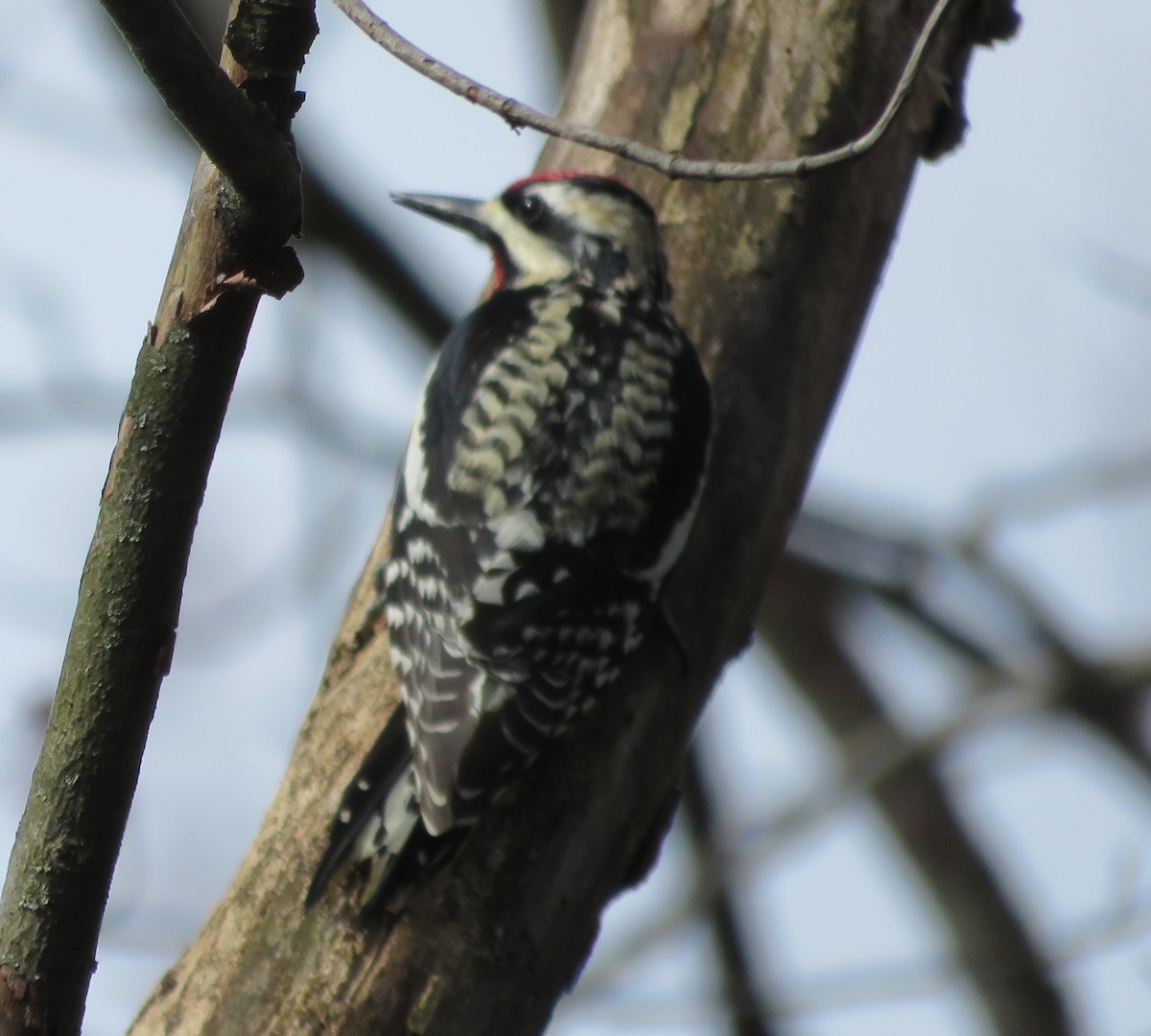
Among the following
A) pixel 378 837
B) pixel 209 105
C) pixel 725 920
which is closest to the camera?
pixel 209 105

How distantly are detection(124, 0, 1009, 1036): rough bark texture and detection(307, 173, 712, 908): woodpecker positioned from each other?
102 millimetres

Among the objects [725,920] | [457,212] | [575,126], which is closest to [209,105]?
[575,126]

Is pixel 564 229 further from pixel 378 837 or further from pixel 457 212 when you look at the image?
pixel 378 837

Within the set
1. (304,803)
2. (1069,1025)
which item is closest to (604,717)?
(304,803)

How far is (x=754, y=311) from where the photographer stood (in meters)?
3.41

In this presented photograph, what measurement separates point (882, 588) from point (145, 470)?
338 cm

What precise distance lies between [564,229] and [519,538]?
3.87ft

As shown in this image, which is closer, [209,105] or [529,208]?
[209,105]

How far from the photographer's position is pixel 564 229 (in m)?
3.82

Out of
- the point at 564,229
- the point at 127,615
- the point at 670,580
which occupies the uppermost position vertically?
the point at 564,229

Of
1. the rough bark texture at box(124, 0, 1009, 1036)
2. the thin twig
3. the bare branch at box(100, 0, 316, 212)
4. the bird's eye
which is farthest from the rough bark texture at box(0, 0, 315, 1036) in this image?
the bird's eye

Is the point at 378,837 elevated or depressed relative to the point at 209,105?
depressed

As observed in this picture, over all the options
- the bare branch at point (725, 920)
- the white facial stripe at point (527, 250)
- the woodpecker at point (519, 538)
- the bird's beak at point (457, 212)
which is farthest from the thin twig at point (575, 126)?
the bare branch at point (725, 920)

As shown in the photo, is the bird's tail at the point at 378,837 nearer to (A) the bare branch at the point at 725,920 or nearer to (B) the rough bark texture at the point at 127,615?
(B) the rough bark texture at the point at 127,615
